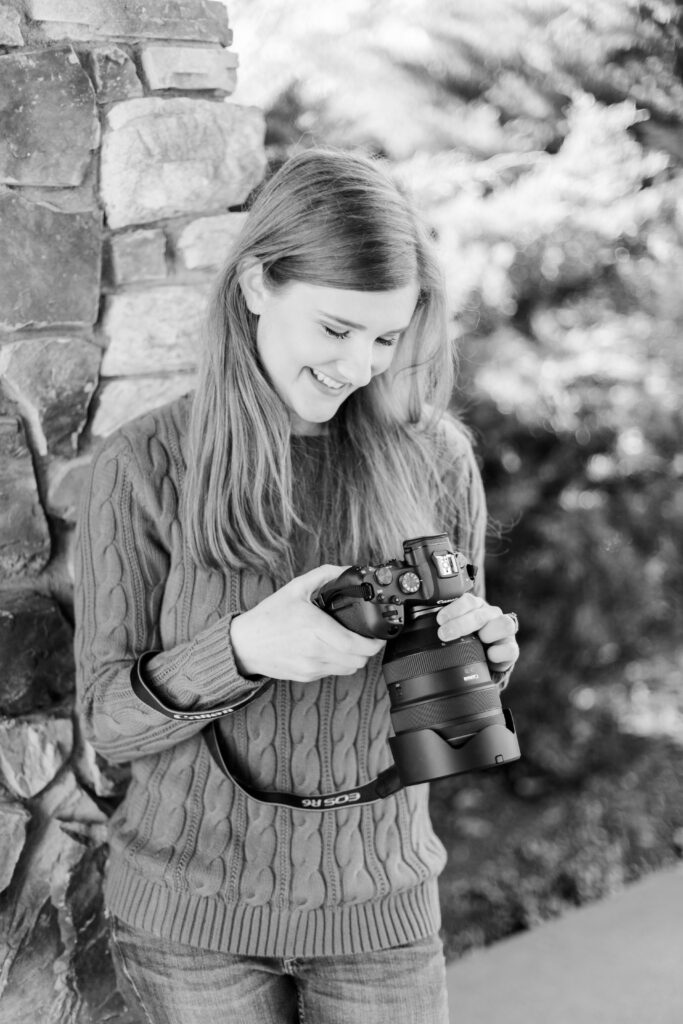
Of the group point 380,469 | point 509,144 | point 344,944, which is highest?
point 509,144

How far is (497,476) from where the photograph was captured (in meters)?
2.63

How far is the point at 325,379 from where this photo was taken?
1448 millimetres

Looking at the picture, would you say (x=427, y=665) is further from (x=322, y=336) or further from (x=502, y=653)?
(x=322, y=336)

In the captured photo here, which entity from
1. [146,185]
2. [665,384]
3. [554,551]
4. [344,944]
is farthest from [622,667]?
[146,185]

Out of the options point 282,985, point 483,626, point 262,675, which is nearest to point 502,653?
point 483,626

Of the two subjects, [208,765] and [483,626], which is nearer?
[483,626]

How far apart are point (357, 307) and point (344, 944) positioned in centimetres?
81

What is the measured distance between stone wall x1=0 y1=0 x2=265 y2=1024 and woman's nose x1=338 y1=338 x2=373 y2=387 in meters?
0.38

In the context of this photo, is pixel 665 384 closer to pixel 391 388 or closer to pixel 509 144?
pixel 509 144

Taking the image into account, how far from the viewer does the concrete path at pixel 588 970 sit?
2.35 meters

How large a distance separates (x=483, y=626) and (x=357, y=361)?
0.37m

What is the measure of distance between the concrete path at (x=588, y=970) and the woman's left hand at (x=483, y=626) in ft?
4.11

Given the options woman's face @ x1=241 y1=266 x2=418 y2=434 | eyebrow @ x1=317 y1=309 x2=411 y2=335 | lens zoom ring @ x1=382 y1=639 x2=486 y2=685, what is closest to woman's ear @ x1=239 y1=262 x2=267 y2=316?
woman's face @ x1=241 y1=266 x2=418 y2=434

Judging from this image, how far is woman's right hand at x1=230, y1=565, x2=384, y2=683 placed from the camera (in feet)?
4.24
